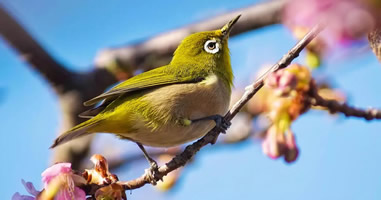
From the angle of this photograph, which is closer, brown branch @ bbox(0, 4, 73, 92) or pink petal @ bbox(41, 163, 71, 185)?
pink petal @ bbox(41, 163, 71, 185)

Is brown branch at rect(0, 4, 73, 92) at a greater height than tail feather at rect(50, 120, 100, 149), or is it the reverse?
brown branch at rect(0, 4, 73, 92)

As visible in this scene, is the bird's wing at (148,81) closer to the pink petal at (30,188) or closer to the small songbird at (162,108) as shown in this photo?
the small songbird at (162,108)

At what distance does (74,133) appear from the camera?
8.19 ft

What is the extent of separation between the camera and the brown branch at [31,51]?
3439 mm

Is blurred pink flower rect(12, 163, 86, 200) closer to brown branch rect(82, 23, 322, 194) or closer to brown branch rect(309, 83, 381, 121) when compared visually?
brown branch rect(82, 23, 322, 194)

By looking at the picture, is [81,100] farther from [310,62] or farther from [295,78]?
[295,78]

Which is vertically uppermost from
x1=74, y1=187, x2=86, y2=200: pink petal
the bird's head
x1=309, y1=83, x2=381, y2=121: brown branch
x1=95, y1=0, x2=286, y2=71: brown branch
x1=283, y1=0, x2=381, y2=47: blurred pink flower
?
x1=95, y1=0, x2=286, y2=71: brown branch

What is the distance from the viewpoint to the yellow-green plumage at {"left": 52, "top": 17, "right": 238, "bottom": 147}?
2.72 meters

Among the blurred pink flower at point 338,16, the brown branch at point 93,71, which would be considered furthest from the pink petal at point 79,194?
the brown branch at point 93,71

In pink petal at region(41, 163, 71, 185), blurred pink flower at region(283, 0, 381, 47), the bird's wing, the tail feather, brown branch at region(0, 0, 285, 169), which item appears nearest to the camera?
blurred pink flower at region(283, 0, 381, 47)

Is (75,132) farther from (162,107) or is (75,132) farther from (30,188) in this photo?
(30,188)

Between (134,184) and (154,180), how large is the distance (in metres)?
0.23

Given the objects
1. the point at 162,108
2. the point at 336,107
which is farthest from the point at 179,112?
the point at 336,107

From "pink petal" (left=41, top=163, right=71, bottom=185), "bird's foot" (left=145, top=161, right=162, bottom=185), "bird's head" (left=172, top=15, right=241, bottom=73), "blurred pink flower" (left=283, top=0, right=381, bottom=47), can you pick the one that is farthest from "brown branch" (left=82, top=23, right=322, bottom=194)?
"bird's head" (left=172, top=15, right=241, bottom=73)
